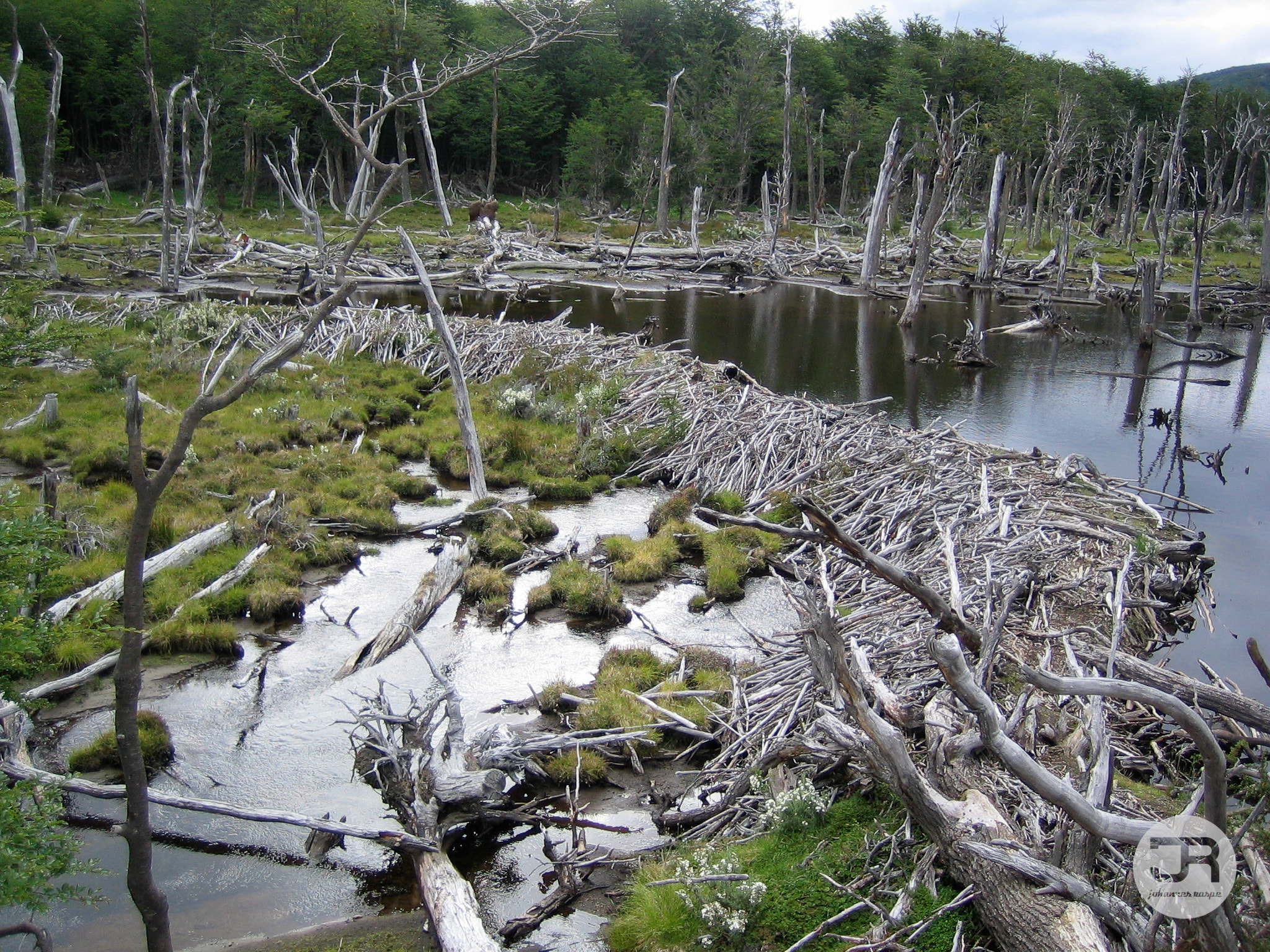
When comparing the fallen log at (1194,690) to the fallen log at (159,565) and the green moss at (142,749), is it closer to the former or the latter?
the green moss at (142,749)

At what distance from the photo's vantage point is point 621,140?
60344 mm

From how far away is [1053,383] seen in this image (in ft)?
84.7

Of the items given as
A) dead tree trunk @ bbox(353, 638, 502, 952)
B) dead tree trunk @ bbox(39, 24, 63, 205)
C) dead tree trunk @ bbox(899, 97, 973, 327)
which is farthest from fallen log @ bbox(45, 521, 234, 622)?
dead tree trunk @ bbox(39, 24, 63, 205)

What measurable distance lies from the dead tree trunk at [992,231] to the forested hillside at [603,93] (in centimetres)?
458

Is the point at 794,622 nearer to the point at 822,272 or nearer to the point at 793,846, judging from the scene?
the point at 793,846

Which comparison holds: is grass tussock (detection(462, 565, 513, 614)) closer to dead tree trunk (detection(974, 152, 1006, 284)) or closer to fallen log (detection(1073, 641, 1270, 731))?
fallen log (detection(1073, 641, 1270, 731))

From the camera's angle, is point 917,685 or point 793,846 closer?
point 793,846

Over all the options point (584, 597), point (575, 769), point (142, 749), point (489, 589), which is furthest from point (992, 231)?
point (142, 749)

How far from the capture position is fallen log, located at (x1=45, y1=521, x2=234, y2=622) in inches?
392

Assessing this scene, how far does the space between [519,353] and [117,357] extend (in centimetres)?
881

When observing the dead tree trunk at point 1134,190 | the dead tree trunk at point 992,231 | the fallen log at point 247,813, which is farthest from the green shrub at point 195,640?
the dead tree trunk at point 1134,190

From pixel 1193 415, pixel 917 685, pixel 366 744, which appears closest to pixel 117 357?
pixel 366 744

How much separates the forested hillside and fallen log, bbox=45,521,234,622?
32.7 m

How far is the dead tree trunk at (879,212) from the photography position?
36.4 m
